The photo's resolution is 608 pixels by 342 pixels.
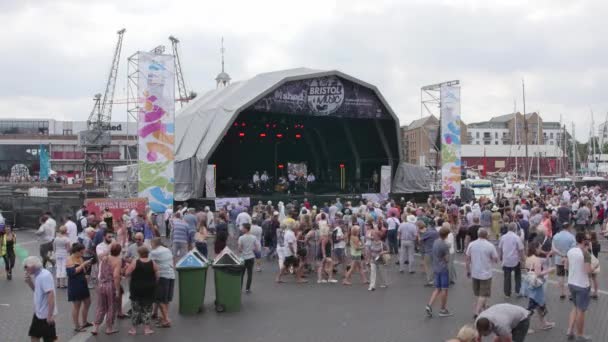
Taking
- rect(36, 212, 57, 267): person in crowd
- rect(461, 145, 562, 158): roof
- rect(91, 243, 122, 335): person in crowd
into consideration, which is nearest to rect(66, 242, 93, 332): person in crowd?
rect(91, 243, 122, 335): person in crowd

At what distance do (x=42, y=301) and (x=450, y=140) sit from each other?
26.2 meters

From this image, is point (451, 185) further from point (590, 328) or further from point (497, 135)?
point (497, 135)

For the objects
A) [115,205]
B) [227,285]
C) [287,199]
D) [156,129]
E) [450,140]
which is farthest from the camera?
[450,140]

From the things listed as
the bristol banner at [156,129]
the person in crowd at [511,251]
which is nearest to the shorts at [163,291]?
the person in crowd at [511,251]

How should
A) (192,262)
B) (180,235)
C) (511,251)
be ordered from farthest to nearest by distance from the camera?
1. (180,235)
2. (511,251)
3. (192,262)

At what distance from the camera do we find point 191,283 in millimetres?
10219

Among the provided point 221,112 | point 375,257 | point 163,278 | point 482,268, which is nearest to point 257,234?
point 375,257

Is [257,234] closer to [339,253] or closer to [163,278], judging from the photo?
[339,253]

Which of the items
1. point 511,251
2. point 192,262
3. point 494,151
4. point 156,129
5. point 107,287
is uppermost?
point 494,151

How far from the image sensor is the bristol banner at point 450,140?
101 ft

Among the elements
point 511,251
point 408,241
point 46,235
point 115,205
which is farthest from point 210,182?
point 511,251

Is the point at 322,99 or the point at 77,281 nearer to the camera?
the point at 77,281

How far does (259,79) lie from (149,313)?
24.1 metres

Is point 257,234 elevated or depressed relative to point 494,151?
depressed
